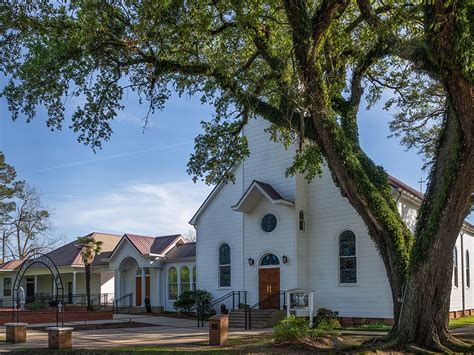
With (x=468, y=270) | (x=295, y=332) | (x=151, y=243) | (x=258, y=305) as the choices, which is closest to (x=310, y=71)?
(x=295, y=332)

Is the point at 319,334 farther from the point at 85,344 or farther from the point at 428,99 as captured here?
the point at 428,99

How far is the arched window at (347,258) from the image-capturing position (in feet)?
78.4

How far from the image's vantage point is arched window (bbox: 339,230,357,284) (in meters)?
23.9

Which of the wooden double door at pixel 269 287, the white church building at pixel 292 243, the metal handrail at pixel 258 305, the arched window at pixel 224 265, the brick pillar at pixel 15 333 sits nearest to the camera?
the brick pillar at pixel 15 333

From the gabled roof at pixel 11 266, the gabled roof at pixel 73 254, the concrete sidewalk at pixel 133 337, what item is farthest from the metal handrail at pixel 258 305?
the gabled roof at pixel 11 266

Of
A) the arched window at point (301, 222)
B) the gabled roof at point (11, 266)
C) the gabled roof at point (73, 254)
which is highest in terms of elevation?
the arched window at point (301, 222)

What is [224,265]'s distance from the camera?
2838cm

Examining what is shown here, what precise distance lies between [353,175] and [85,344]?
9435 mm

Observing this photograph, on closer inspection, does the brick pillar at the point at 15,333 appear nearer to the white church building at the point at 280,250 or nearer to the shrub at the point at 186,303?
the white church building at the point at 280,250

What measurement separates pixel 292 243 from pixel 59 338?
1244 centimetres

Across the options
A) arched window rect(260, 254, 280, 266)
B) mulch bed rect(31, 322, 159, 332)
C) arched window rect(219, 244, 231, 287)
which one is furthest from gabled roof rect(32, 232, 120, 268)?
arched window rect(260, 254, 280, 266)

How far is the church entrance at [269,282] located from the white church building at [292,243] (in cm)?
5

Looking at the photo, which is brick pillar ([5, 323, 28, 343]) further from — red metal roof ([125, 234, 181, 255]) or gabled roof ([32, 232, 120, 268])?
gabled roof ([32, 232, 120, 268])

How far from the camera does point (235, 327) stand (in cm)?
2350
